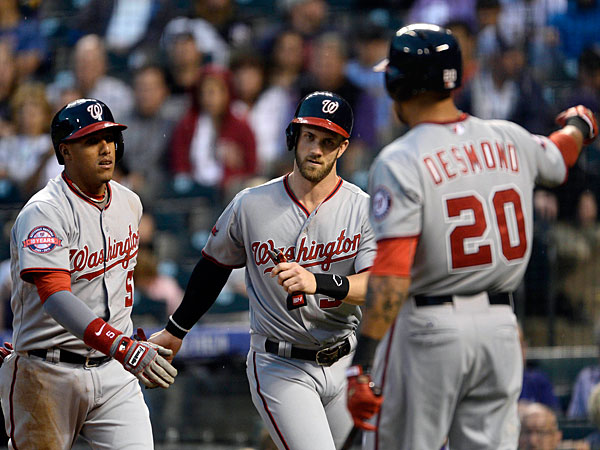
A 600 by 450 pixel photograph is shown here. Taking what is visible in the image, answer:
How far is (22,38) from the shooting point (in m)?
11.0

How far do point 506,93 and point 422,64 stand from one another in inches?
234

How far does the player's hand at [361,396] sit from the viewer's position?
347 centimetres

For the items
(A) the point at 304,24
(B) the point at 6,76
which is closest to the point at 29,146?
(B) the point at 6,76

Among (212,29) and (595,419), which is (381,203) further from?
(212,29)

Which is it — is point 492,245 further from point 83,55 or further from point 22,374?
point 83,55

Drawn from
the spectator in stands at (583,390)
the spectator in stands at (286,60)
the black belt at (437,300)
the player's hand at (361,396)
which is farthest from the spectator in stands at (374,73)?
the player's hand at (361,396)

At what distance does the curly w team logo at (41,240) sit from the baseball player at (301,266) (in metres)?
0.78

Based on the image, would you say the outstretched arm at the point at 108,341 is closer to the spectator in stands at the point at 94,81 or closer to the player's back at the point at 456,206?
the player's back at the point at 456,206

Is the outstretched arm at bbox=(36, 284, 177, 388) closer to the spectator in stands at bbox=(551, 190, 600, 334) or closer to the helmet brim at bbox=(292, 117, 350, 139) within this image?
the helmet brim at bbox=(292, 117, 350, 139)

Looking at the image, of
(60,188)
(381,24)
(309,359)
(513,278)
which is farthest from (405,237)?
(381,24)

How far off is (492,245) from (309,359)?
1.43 metres

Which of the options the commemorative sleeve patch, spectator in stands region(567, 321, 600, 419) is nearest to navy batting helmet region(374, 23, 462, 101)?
the commemorative sleeve patch

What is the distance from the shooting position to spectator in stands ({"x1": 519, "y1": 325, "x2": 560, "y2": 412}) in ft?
24.7

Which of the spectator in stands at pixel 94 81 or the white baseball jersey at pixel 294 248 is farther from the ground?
the spectator in stands at pixel 94 81
